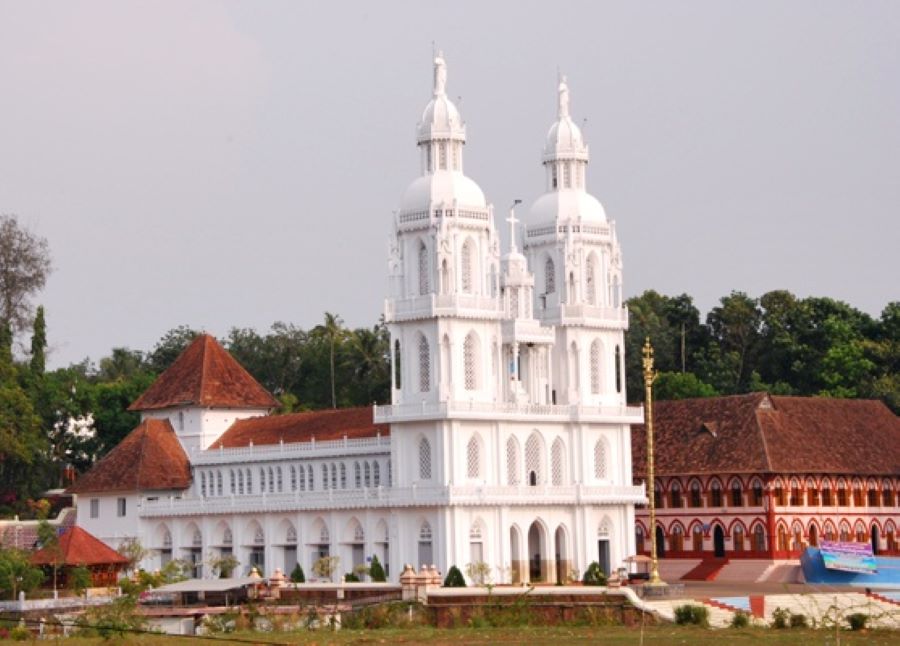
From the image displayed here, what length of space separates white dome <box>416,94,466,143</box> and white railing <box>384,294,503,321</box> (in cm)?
553

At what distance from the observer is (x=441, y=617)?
62844mm

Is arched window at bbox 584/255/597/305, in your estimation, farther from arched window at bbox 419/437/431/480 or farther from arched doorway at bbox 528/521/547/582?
arched window at bbox 419/437/431/480

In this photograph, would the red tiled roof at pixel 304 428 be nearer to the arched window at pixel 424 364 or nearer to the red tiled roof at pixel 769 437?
the arched window at pixel 424 364

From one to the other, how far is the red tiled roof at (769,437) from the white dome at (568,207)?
985 cm

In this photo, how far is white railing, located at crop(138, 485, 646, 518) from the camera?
76.9 m

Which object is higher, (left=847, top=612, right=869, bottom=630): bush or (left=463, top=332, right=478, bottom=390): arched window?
(left=463, top=332, right=478, bottom=390): arched window

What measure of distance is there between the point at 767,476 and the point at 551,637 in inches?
1267

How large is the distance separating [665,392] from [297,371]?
24340 millimetres

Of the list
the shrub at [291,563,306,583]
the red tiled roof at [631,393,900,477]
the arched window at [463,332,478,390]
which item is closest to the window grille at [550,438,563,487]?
the arched window at [463,332,478,390]

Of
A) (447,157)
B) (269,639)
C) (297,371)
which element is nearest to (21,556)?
(447,157)

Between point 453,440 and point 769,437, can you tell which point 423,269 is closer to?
point 453,440

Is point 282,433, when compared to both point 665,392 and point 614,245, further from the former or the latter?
point 665,392

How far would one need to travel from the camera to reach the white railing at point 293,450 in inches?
3187

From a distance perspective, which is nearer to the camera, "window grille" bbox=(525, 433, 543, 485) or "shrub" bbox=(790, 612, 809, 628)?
"shrub" bbox=(790, 612, 809, 628)
